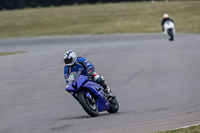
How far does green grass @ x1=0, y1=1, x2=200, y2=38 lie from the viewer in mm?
32969

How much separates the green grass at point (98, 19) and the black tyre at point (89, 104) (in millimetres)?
23508

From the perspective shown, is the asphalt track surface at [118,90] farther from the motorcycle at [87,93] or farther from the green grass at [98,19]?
the green grass at [98,19]

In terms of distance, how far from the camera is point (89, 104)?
26.0 feet

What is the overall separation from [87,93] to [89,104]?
0.63 ft

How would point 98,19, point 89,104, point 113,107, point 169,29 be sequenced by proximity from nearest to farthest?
1. point 89,104
2. point 113,107
3. point 169,29
4. point 98,19

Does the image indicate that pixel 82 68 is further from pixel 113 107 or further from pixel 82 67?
pixel 113 107

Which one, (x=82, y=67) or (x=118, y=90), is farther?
(x=118, y=90)

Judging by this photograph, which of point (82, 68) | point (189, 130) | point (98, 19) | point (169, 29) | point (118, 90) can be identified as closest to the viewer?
point (189, 130)

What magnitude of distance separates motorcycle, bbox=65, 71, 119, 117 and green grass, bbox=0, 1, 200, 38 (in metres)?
23.3

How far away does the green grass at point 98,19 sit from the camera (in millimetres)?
32969

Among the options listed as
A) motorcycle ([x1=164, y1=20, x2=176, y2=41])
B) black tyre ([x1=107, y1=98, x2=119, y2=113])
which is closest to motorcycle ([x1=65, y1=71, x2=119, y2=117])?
black tyre ([x1=107, y1=98, x2=119, y2=113])

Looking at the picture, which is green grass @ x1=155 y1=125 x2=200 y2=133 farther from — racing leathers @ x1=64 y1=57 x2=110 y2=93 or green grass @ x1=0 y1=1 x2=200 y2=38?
green grass @ x1=0 y1=1 x2=200 y2=38

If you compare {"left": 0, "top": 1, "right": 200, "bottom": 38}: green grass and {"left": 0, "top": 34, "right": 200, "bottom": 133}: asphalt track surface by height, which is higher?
{"left": 0, "top": 34, "right": 200, "bottom": 133}: asphalt track surface

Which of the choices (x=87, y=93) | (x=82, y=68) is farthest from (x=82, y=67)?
(x=87, y=93)
